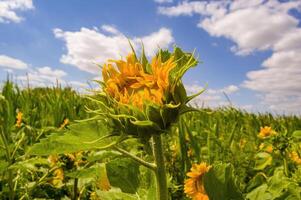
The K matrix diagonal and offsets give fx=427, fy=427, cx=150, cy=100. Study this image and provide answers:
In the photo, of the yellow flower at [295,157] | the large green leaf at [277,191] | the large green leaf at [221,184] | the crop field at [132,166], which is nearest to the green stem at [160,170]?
Result: the crop field at [132,166]

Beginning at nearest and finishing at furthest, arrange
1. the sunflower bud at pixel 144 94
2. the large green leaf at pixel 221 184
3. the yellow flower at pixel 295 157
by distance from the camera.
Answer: the sunflower bud at pixel 144 94
the large green leaf at pixel 221 184
the yellow flower at pixel 295 157

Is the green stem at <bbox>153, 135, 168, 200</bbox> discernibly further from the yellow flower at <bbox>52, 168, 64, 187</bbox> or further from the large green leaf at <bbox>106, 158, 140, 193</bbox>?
the yellow flower at <bbox>52, 168, 64, 187</bbox>

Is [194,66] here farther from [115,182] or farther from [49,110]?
[49,110]

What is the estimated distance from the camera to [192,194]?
1317 millimetres

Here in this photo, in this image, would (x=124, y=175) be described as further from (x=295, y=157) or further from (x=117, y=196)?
(x=295, y=157)

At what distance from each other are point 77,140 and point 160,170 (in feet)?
0.61

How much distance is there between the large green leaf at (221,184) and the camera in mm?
1040

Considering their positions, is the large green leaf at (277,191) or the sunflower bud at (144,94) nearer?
the sunflower bud at (144,94)

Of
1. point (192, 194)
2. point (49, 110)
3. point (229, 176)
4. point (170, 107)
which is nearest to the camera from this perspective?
point (170, 107)

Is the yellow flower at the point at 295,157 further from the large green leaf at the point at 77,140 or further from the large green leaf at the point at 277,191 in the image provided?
the large green leaf at the point at 77,140

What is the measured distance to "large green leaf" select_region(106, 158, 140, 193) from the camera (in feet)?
3.68

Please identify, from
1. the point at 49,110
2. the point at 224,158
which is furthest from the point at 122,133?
the point at 49,110

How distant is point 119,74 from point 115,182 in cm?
35

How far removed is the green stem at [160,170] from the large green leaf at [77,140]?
0.09 metres
